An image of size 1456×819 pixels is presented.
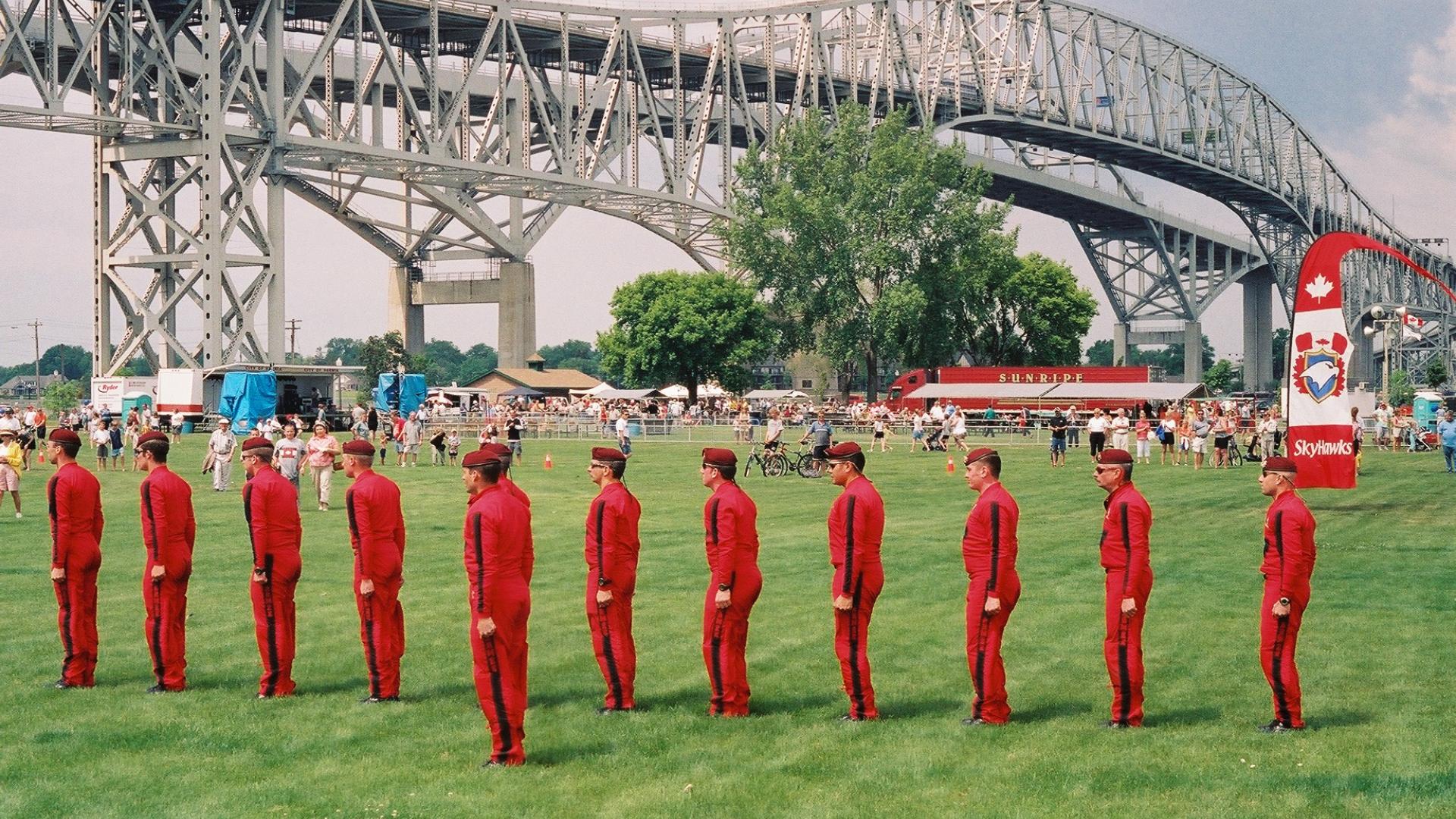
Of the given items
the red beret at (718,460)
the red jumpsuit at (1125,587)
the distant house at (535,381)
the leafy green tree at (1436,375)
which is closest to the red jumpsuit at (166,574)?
the red beret at (718,460)

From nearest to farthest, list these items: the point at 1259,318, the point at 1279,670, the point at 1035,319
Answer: the point at 1279,670
the point at 1035,319
the point at 1259,318

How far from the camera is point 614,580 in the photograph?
35.2 ft

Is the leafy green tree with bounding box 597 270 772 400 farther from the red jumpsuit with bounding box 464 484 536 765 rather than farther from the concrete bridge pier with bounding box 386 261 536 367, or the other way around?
the red jumpsuit with bounding box 464 484 536 765

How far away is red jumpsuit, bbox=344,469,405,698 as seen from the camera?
11.0m

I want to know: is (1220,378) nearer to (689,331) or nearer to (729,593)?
(689,331)

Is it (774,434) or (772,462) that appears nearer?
(772,462)

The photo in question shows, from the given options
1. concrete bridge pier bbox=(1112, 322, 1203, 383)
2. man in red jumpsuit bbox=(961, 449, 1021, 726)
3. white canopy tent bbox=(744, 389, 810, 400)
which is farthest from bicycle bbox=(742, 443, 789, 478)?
concrete bridge pier bbox=(1112, 322, 1203, 383)

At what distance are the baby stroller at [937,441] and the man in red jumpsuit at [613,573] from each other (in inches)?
1469

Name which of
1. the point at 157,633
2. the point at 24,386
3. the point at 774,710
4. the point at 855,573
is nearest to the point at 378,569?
the point at 157,633

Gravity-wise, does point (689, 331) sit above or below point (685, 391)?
above

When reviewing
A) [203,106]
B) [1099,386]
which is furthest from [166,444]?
[1099,386]

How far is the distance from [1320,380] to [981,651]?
13530 mm

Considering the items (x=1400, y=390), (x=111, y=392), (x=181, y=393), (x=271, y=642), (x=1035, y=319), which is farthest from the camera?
(x=1400, y=390)

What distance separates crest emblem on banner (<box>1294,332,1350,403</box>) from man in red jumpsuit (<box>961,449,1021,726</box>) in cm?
1311
